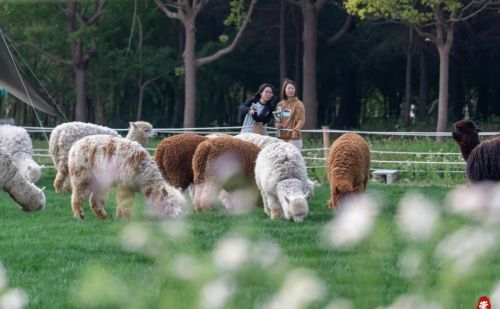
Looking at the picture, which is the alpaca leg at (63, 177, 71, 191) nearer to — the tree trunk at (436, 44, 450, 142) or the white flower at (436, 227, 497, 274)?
the white flower at (436, 227, 497, 274)

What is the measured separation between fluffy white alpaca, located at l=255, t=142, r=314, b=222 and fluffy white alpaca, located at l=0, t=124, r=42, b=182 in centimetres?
475

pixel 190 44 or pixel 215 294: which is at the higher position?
pixel 190 44

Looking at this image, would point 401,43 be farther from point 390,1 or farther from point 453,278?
point 453,278

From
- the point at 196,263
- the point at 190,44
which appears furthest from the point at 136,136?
the point at 190,44

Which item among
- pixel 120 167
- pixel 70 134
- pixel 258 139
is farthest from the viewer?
pixel 70 134

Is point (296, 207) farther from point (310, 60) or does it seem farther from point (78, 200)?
point (310, 60)

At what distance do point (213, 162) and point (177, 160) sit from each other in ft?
1.87

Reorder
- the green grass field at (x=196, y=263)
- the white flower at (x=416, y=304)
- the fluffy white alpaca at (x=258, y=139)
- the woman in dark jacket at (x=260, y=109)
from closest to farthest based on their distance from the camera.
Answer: the white flower at (x=416, y=304), the green grass field at (x=196, y=263), the fluffy white alpaca at (x=258, y=139), the woman in dark jacket at (x=260, y=109)

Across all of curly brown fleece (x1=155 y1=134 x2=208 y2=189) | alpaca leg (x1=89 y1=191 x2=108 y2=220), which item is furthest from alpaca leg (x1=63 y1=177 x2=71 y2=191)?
alpaca leg (x1=89 y1=191 x2=108 y2=220)

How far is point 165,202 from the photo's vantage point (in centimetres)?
1020

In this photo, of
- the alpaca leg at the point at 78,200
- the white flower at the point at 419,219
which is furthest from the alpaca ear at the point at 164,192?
the white flower at the point at 419,219

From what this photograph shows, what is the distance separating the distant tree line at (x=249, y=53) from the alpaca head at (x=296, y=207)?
19115mm

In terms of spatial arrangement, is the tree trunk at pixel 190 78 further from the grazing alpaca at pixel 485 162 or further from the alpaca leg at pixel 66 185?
the grazing alpaca at pixel 485 162

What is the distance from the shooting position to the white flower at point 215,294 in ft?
7.22
